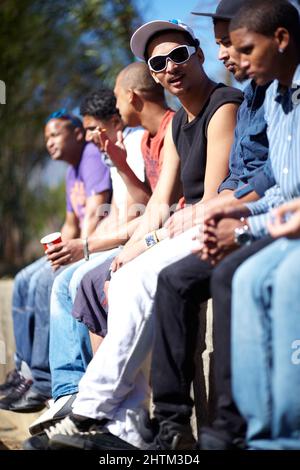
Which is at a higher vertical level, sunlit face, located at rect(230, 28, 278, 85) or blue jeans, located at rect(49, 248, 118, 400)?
sunlit face, located at rect(230, 28, 278, 85)

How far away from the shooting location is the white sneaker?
3.69 m

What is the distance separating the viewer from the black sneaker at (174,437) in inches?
112

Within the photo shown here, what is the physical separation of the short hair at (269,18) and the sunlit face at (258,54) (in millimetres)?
24

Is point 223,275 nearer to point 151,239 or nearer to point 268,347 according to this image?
point 268,347

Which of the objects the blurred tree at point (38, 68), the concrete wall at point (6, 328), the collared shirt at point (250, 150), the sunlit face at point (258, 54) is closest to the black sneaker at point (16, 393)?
the concrete wall at point (6, 328)

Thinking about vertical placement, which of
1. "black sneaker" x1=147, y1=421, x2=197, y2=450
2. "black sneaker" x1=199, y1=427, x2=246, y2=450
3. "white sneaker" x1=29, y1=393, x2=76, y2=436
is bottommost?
"white sneaker" x1=29, y1=393, x2=76, y2=436

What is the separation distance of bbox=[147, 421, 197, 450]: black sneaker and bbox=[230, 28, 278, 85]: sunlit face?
129 cm

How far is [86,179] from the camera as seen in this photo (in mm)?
5477

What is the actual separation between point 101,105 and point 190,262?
2538 millimetres

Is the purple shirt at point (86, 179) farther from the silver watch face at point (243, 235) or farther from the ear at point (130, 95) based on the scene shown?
the silver watch face at point (243, 235)

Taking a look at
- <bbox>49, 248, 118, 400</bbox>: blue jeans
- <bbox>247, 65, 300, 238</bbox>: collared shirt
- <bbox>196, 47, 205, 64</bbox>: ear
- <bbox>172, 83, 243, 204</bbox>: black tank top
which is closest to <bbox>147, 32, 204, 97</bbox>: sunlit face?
<bbox>196, 47, 205, 64</bbox>: ear

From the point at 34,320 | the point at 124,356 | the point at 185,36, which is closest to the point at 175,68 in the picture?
the point at 185,36

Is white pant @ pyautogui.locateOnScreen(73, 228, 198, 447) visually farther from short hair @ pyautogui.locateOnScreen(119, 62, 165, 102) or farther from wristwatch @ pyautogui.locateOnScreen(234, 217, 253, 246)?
short hair @ pyautogui.locateOnScreen(119, 62, 165, 102)

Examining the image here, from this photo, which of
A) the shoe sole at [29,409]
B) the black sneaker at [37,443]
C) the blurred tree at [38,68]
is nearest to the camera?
the black sneaker at [37,443]
